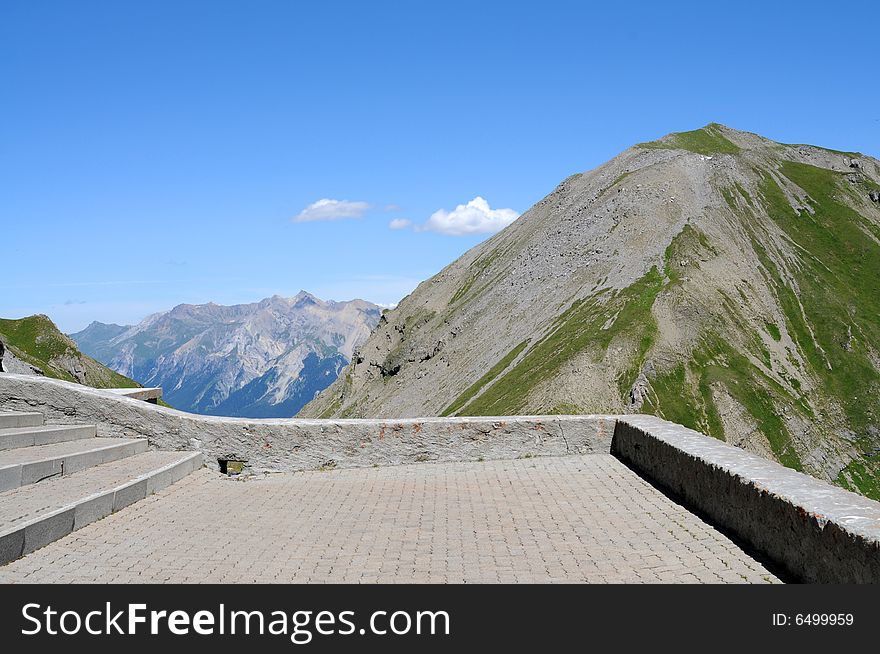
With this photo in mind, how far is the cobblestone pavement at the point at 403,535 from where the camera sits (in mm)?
7246

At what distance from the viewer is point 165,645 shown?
5582 millimetres

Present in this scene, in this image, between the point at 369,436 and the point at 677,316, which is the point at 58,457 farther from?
the point at 677,316

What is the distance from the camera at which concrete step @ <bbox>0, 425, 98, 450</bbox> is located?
11289 mm

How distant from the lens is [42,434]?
1166 centimetres

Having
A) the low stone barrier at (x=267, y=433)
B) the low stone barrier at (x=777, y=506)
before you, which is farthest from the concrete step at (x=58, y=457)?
the low stone barrier at (x=777, y=506)

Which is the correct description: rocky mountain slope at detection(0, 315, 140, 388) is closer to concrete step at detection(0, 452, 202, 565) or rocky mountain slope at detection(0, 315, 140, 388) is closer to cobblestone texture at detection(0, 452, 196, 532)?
cobblestone texture at detection(0, 452, 196, 532)

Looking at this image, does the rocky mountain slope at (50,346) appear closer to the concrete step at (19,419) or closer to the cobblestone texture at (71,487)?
the concrete step at (19,419)

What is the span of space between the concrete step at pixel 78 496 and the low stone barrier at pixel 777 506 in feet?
22.7

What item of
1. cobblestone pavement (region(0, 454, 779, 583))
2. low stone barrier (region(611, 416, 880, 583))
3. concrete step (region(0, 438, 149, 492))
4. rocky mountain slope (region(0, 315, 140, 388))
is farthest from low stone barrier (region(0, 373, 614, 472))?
rocky mountain slope (region(0, 315, 140, 388))

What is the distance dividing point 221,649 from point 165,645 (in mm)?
404

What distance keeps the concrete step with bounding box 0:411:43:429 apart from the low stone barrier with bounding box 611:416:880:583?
9.60 meters

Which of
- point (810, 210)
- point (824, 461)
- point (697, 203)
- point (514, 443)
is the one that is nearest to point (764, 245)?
point (697, 203)

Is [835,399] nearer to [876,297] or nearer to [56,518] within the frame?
[876,297]

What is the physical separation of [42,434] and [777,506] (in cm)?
991
